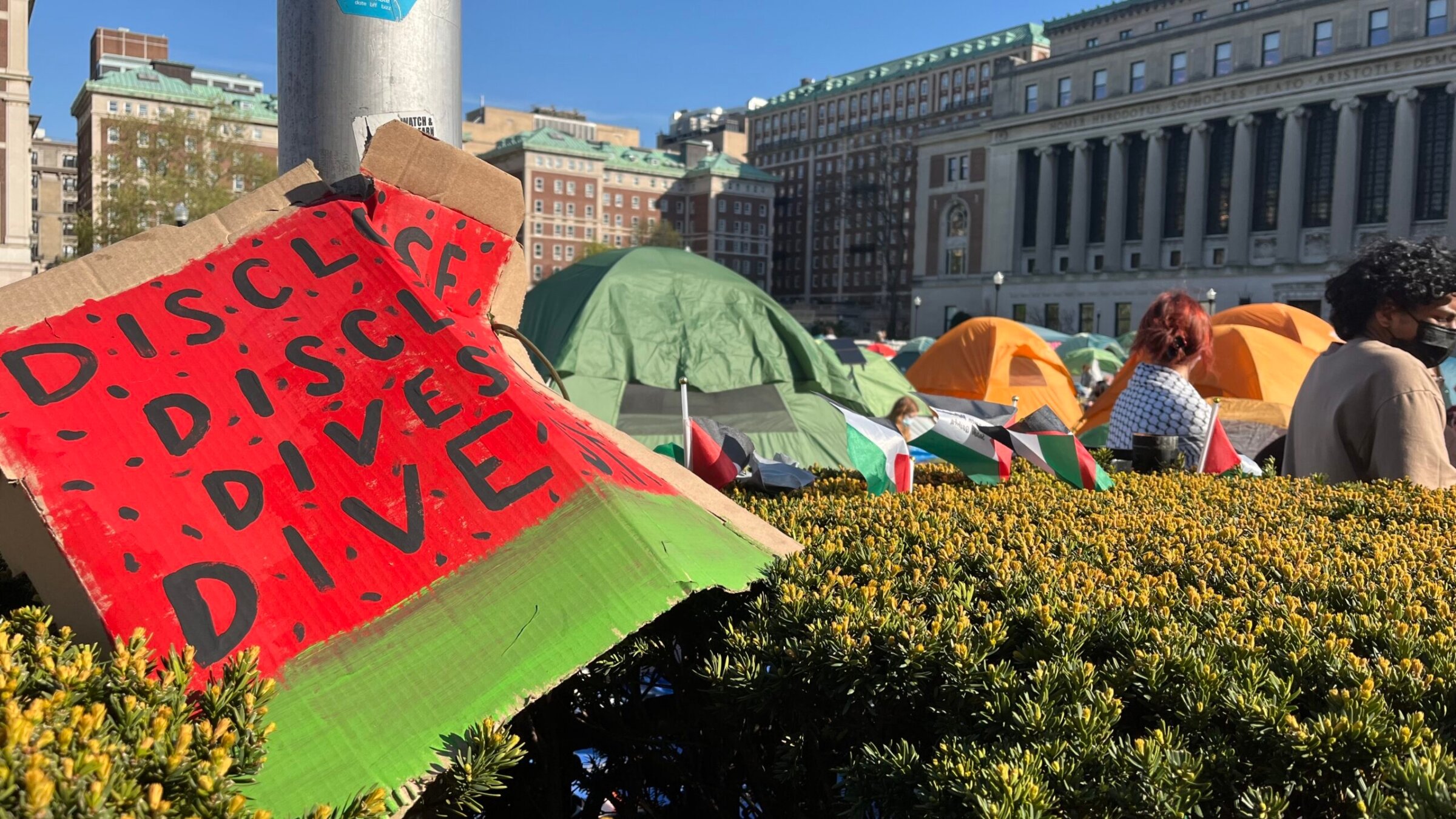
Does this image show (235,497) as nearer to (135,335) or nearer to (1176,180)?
(135,335)

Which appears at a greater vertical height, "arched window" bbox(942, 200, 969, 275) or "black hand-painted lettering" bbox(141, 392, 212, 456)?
"arched window" bbox(942, 200, 969, 275)

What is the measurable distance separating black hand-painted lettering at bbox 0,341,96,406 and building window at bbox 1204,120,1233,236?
67243mm

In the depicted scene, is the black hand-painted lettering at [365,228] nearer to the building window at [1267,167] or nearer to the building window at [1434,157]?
the building window at [1434,157]

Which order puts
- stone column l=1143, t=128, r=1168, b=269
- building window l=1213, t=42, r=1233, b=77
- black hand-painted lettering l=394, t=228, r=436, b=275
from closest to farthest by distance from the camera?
black hand-painted lettering l=394, t=228, r=436, b=275
building window l=1213, t=42, r=1233, b=77
stone column l=1143, t=128, r=1168, b=269

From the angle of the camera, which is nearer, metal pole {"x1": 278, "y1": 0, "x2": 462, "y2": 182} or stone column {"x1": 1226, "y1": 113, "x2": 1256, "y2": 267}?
metal pole {"x1": 278, "y1": 0, "x2": 462, "y2": 182}

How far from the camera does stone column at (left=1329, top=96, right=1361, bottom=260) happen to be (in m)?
56.0

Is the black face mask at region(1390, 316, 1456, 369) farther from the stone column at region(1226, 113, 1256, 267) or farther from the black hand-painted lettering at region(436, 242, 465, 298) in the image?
the stone column at region(1226, 113, 1256, 267)

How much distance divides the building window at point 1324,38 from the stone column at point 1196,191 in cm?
649

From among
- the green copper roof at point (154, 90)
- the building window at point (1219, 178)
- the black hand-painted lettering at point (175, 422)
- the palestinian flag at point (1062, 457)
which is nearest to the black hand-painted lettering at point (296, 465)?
the black hand-painted lettering at point (175, 422)

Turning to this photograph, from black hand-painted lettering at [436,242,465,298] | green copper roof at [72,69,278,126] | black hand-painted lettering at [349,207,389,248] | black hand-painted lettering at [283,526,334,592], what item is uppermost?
green copper roof at [72,69,278,126]

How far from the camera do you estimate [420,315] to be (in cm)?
231

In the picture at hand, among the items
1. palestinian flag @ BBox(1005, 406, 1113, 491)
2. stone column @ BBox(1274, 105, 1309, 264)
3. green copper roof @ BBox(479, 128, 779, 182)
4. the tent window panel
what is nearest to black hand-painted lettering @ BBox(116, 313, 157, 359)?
palestinian flag @ BBox(1005, 406, 1113, 491)

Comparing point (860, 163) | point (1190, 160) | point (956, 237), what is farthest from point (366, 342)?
point (860, 163)

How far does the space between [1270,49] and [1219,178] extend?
278 inches
